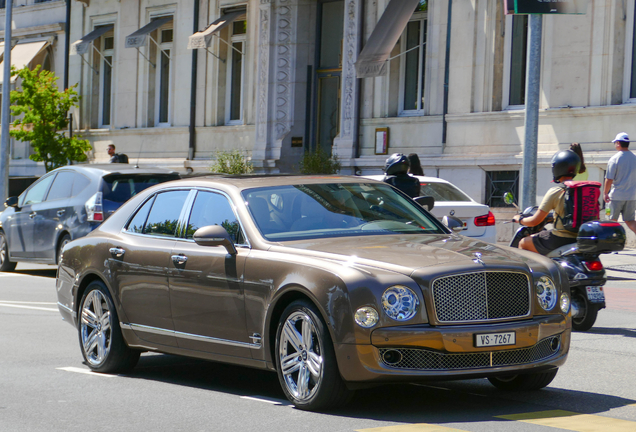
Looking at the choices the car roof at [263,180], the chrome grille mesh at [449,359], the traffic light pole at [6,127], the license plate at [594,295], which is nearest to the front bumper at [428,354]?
the chrome grille mesh at [449,359]

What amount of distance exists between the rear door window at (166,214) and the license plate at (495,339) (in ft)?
8.45

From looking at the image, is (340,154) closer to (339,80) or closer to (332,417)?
(339,80)

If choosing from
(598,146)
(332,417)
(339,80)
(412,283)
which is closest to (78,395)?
(332,417)

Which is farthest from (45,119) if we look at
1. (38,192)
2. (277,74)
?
(38,192)

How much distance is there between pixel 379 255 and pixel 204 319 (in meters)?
1.46

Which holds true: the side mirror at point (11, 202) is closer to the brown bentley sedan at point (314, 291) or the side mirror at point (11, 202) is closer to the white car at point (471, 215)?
the white car at point (471, 215)

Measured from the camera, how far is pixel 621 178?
15.9 meters

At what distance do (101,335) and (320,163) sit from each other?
16107 mm

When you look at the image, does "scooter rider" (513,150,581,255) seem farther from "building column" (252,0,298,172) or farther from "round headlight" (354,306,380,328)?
"building column" (252,0,298,172)

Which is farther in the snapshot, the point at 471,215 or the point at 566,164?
the point at 471,215

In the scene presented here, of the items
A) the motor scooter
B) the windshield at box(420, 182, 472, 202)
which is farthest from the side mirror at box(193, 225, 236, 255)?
the windshield at box(420, 182, 472, 202)

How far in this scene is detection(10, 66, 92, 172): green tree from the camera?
2934cm

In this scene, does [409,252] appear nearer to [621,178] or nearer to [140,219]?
[140,219]

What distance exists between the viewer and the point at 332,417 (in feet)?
18.8
